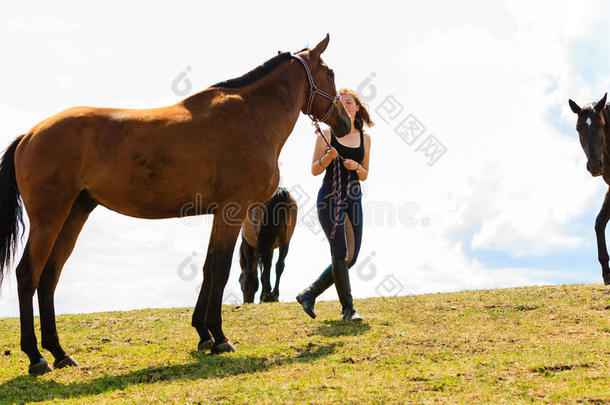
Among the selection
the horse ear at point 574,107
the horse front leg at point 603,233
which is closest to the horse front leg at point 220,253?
the horse front leg at point 603,233

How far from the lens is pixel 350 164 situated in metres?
7.49

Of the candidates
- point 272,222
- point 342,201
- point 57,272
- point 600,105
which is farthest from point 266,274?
point 600,105

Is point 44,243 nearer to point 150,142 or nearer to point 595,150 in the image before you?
point 150,142

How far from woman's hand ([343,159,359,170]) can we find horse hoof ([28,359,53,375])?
164 inches

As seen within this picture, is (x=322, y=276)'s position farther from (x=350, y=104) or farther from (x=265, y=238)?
(x=265, y=238)

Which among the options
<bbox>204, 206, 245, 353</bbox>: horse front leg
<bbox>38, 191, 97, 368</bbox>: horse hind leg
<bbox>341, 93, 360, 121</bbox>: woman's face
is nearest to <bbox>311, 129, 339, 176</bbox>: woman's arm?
<bbox>341, 93, 360, 121</bbox>: woman's face

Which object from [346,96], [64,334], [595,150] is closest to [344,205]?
[346,96]

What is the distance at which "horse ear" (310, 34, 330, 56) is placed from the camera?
7.06 meters

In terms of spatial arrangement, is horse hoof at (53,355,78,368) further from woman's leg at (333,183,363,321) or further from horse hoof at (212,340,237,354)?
woman's leg at (333,183,363,321)

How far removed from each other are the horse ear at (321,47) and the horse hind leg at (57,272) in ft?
10.4

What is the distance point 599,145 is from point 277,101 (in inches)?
257

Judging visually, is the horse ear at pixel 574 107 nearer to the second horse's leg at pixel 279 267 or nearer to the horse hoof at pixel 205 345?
the second horse's leg at pixel 279 267

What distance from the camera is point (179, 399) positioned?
15.4 ft

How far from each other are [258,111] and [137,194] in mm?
1650
